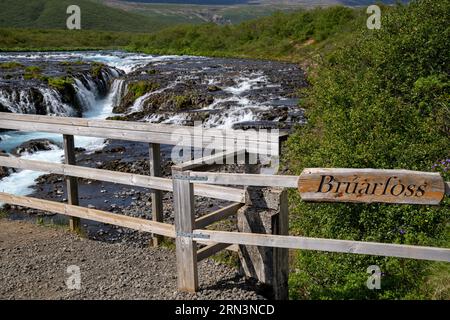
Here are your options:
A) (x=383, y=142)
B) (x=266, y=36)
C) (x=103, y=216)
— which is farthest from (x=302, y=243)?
(x=266, y=36)

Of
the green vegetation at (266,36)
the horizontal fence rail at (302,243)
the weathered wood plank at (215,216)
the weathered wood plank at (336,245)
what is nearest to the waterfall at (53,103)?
the horizontal fence rail at (302,243)

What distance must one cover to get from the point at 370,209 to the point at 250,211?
3719 millimetres

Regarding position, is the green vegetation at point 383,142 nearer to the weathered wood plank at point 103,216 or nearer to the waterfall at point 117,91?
the weathered wood plank at point 103,216

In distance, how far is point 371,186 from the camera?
571 cm

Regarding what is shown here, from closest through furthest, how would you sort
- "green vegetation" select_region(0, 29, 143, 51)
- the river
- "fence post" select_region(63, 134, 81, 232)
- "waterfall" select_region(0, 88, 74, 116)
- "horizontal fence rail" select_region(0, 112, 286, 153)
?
"horizontal fence rail" select_region(0, 112, 286, 153)
"fence post" select_region(63, 134, 81, 232)
the river
"waterfall" select_region(0, 88, 74, 116)
"green vegetation" select_region(0, 29, 143, 51)

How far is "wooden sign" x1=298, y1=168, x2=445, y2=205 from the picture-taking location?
18.2 ft

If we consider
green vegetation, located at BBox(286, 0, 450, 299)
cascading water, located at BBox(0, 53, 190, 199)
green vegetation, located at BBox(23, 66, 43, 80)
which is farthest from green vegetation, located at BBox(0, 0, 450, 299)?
green vegetation, located at BBox(23, 66, 43, 80)

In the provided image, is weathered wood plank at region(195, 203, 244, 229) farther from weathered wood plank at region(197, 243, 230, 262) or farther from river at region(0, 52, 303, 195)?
river at region(0, 52, 303, 195)

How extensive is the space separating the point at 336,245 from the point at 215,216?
1.73 metres

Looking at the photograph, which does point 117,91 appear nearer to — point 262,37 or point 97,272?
point 97,272

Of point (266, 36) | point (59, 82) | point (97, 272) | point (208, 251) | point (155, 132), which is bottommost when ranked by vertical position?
point (59, 82)

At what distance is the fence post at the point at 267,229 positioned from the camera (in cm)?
688

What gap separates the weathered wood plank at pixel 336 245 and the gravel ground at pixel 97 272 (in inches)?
29.7

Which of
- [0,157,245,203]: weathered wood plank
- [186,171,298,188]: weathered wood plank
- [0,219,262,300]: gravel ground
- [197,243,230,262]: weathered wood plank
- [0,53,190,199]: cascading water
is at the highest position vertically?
[186,171,298,188]: weathered wood plank
